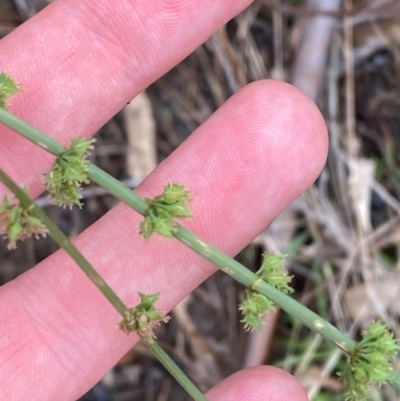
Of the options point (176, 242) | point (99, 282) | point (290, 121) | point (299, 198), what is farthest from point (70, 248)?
point (299, 198)

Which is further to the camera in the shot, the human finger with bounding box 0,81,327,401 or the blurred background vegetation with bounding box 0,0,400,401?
the blurred background vegetation with bounding box 0,0,400,401

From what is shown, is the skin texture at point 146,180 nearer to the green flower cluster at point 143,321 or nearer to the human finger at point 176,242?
the human finger at point 176,242

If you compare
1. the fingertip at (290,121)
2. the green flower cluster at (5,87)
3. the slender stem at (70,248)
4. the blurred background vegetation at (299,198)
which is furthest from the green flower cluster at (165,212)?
the blurred background vegetation at (299,198)

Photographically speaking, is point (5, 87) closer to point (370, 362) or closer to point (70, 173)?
point (70, 173)

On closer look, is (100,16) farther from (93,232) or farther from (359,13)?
(359,13)

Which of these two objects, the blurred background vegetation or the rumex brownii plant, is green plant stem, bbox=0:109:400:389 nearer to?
the rumex brownii plant

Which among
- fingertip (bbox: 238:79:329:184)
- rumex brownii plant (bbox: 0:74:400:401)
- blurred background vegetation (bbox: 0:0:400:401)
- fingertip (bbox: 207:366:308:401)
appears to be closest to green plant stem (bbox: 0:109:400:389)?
rumex brownii plant (bbox: 0:74:400:401)

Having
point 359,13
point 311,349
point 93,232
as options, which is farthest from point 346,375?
point 359,13
